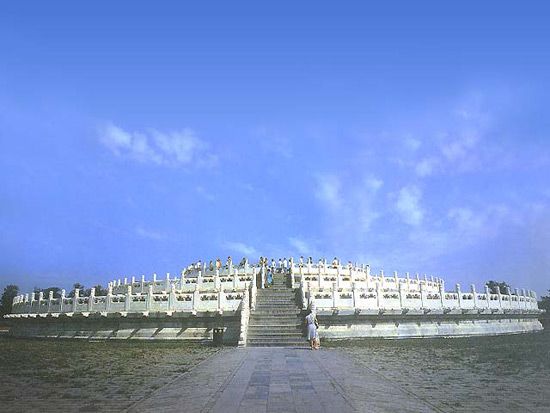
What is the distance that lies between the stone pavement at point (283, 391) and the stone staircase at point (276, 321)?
6856 mm

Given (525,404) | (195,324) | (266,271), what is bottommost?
(525,404)

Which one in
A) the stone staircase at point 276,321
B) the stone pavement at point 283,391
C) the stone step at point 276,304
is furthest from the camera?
the stone step at point 276,304

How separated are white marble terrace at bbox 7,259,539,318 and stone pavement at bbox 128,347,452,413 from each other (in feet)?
34.3

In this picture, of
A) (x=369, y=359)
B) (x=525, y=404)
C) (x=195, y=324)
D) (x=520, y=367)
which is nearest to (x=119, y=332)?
(x=195, y=324)

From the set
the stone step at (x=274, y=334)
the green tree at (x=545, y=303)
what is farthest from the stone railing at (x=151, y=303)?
the green tree at (x=545, y=303)

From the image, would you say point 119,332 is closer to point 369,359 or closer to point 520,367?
point 369,359

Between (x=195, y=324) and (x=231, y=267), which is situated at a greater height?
(x=231, y=267)

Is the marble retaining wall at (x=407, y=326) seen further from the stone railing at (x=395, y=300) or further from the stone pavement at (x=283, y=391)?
the stone pavement at (x=283, y=391)

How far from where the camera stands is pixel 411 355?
53.3ft

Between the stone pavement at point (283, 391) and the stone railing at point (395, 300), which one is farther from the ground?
the stone railing at point (395, 300)

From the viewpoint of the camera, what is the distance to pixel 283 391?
8.73m

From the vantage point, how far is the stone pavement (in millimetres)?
7418

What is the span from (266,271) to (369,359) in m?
20.6

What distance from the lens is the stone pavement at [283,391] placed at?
24.3 feet
